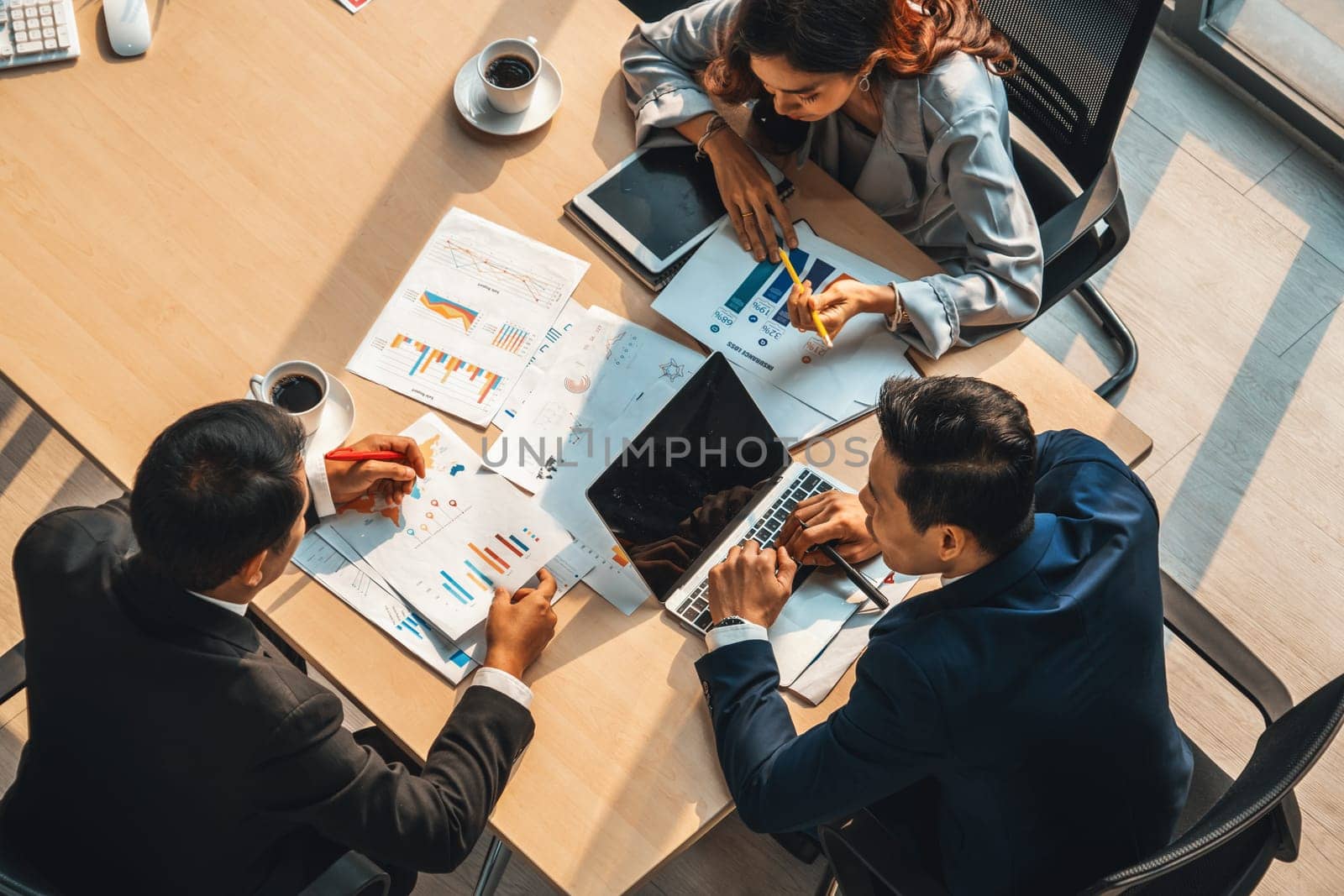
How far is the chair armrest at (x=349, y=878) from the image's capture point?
136 centimetres

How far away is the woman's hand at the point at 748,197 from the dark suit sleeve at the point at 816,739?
639 millimetres

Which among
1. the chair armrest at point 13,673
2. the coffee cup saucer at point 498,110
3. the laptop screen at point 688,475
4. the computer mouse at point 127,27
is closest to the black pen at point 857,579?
the laptop screen at point 688,475

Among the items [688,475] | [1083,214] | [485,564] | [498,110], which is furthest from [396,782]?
[1083,214]

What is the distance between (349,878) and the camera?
4.51 ft

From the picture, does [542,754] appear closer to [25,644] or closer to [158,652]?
[158,652]

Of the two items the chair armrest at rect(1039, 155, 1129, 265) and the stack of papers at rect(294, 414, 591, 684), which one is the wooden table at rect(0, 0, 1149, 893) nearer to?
the stack of papers at rect(294, 414, 591, 684)

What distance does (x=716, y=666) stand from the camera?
1401mm

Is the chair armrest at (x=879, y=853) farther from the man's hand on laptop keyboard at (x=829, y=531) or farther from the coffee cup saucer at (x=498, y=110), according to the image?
the coffee cup saucer at (x=498, y=110)

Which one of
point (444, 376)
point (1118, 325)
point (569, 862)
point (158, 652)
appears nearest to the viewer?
point (158, 652)

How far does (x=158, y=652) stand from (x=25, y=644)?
0.28 m

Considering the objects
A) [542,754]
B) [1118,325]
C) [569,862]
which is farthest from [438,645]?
[1118,325]

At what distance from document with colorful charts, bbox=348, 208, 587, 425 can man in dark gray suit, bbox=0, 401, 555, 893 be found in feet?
1.09

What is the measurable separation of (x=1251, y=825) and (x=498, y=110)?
1423 millimetres

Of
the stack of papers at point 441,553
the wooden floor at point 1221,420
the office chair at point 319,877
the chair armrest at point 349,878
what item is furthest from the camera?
the wooden floor at point 1221,420
